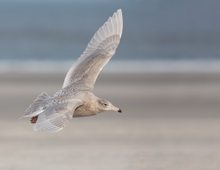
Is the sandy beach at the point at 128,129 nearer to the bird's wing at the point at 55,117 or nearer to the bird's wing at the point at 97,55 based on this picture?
the bird's wing at the point at 97,55

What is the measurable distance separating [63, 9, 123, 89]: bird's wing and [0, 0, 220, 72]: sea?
994 centimetres

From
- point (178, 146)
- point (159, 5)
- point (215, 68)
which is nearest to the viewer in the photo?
point (178, 146)

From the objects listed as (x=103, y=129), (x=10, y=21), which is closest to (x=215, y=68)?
(x=103, y=129)

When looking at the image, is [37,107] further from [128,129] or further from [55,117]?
[128,129]

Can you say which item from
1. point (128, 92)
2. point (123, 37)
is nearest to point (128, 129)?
point (128, 92)

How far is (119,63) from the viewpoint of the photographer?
79.9 ft

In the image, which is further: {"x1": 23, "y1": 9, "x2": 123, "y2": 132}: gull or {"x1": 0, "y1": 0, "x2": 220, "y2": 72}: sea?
{"x1": 0, "y1": 0, "x2": 220, "y2": 72}: sea

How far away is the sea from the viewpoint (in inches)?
958

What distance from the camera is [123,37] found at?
29656 mm

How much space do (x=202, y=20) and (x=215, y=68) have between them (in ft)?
38.7

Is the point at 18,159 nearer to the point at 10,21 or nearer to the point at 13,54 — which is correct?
the point at 13,54

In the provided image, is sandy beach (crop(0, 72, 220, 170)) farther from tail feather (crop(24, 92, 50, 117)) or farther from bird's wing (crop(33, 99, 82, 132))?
bird's wing (crop(33, 99, 82, 132))

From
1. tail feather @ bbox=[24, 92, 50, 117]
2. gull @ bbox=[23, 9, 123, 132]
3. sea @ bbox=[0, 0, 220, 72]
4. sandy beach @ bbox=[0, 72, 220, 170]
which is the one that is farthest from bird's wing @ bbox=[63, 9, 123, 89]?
sea @ bbox=[0, 0, 220, 72]

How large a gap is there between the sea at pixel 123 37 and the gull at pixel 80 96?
393 inches
